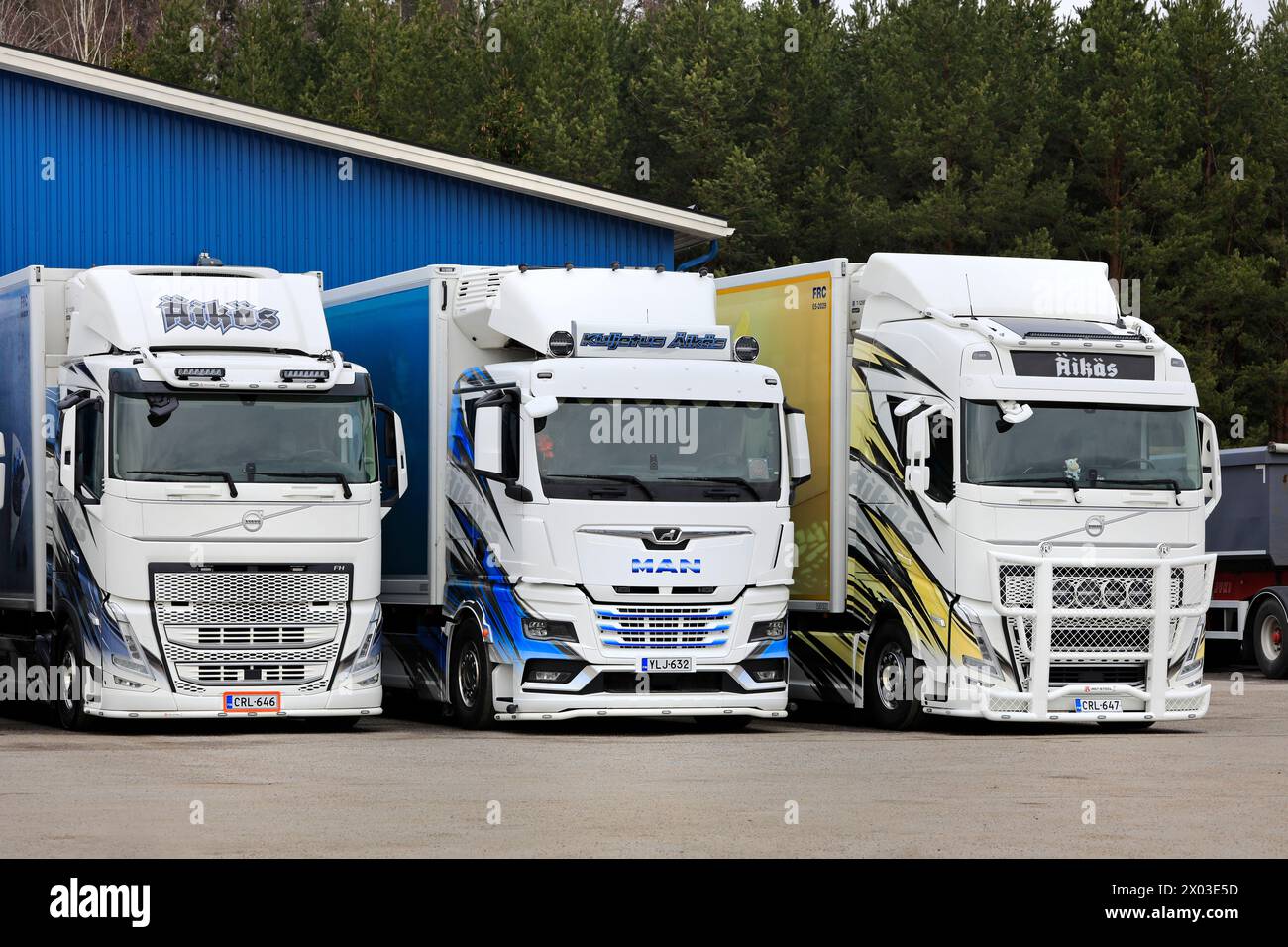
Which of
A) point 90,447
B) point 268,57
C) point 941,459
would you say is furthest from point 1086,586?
point 268,57

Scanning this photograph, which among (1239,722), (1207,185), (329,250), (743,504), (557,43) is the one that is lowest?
(1239,722)

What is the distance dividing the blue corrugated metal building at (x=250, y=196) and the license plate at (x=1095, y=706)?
1208cm

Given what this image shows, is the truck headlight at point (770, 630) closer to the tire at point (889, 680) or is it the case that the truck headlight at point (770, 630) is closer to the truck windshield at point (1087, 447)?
the tire at point (889, 680)

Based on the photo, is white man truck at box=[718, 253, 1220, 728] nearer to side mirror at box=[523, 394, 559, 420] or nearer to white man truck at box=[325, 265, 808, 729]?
white man truck at box=[325, 265, 808, 729]

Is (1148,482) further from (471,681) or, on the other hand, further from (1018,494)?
(471,681)

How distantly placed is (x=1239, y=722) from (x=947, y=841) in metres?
9.67

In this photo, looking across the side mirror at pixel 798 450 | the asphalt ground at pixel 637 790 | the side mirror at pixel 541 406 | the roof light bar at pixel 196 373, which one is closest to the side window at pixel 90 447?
the roof light bar at pixel 196 373

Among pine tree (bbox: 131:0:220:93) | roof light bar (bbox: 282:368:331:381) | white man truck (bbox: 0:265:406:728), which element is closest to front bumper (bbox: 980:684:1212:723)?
white man truck (bbox: 0:265:406:728)

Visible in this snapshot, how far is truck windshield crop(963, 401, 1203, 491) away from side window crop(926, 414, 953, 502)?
0.55 feet

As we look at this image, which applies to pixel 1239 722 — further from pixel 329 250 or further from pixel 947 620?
pixel 329 250

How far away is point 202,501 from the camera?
672 inches

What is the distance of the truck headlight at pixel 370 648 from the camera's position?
17625 mm
